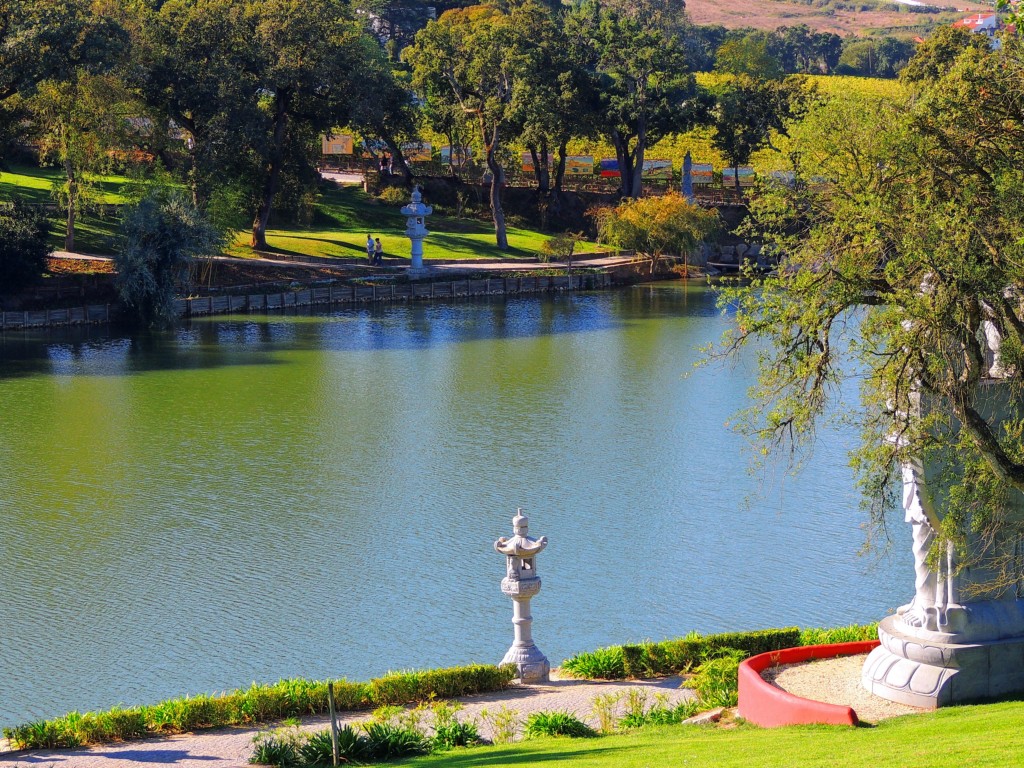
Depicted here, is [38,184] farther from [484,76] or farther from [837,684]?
[837,684]

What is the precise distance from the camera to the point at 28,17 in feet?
182

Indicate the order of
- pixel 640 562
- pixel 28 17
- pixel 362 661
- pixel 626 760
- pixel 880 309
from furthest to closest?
1. pixel 28 17
2. pixel 640 562
3. pixel 362 661
4. pixel 880 309
5. pixel 626 760

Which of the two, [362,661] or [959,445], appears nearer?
[959,445]

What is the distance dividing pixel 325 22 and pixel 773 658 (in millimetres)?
53373

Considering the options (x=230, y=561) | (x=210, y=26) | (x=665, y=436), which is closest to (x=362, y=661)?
(x=230, y=561)

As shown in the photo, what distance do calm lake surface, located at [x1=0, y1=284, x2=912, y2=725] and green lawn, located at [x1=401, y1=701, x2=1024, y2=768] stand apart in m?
6.40

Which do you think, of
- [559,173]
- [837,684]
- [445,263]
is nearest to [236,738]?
[837,684]

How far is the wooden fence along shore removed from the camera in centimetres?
5378

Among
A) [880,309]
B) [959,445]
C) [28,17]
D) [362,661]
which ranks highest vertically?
[28,17]

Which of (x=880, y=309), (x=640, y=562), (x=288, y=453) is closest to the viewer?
(x=880, y=309)

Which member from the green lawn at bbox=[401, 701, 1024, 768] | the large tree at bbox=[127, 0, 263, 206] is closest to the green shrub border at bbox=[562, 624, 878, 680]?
the green lawn at bbox=[401, 701, 1024, 768]

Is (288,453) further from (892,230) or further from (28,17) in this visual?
(28,17)

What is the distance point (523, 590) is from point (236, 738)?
4.31m

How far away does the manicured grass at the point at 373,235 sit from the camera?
68750 mm
